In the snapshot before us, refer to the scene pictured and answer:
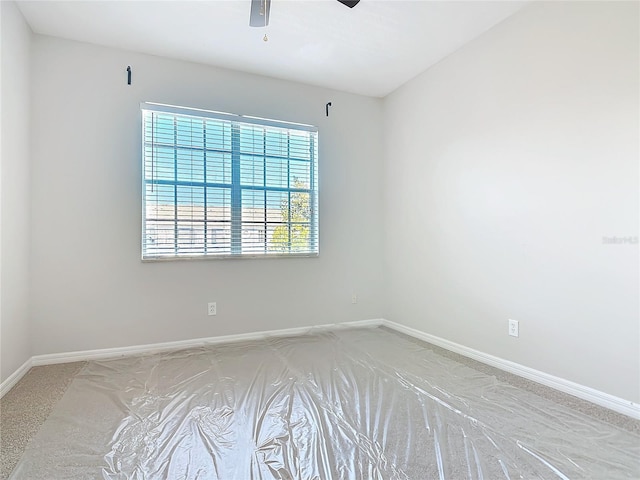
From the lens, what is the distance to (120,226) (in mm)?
2932

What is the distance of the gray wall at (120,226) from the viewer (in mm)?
2725

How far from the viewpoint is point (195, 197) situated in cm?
317

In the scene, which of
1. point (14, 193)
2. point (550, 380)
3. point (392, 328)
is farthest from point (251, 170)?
point (550, 380)

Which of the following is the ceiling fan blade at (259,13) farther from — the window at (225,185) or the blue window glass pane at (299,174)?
the blue window glass pane at (299,174)

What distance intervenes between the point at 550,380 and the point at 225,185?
10.1ft

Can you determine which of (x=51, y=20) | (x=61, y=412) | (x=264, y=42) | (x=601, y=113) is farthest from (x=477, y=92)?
(x=61, y=412)

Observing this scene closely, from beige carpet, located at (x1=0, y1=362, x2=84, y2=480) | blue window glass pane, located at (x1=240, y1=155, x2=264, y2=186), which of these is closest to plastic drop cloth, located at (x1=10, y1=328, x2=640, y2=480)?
beige carpet, located at (x1=0, y1=362, x2=84, y2=480)

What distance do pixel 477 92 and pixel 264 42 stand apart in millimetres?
1849

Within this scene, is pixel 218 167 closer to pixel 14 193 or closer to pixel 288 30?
pixel 288 30

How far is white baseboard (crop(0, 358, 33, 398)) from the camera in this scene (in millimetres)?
2154

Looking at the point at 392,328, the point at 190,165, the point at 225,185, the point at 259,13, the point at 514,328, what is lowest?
the point at 392,328

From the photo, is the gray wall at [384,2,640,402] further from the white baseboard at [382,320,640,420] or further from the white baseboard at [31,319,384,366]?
the white baseboard at [31,319,384,366]

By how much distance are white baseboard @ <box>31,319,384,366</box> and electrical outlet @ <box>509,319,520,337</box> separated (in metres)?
1.64

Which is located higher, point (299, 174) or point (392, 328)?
point (299, 174)
